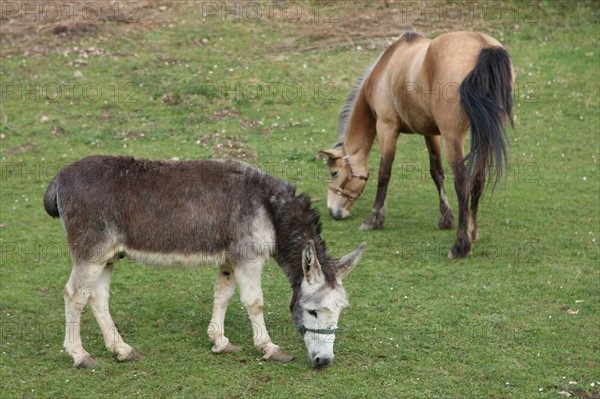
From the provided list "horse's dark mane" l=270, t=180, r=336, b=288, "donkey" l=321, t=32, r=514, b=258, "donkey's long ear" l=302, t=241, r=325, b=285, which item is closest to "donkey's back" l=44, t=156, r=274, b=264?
"horse's dark mane" l=270, t=180, r=336, b=288

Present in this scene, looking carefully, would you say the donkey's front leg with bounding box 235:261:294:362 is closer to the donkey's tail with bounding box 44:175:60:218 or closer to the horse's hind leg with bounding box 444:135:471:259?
the donkey's tail with bounding box 44:175:60:218

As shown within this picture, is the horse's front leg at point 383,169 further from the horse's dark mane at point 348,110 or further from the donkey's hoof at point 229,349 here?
the donkey's hoof at point 229,349

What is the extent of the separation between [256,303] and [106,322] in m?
1.41

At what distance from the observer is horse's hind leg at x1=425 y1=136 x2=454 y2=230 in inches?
474

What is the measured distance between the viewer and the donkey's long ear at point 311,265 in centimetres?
743

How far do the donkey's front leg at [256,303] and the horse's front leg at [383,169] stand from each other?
439cm

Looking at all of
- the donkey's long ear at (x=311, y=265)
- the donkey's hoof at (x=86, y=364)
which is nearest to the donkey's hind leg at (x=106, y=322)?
the donkey's hoof at (x=86, y=364)

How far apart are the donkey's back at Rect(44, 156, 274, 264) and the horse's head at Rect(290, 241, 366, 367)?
0.62m

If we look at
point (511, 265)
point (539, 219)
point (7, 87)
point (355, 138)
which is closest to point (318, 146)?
point (355, 138)

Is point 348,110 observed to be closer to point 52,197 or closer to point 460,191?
point 460,191

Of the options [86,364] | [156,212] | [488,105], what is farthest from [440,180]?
[86,364]

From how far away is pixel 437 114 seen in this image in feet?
35.4

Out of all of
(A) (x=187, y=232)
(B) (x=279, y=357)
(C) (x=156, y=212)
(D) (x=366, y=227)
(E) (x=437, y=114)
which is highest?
(E) (x=437, y=114)

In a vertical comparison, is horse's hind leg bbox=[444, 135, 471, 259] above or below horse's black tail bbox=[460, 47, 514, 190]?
below
